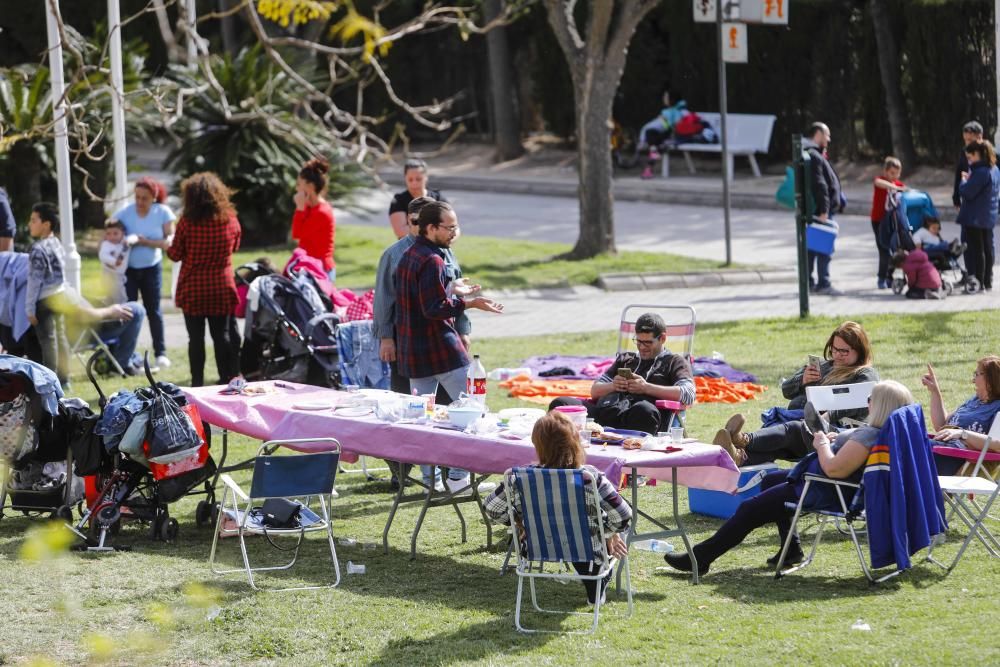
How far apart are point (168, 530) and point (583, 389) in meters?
4.66

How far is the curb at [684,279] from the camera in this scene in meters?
17.8

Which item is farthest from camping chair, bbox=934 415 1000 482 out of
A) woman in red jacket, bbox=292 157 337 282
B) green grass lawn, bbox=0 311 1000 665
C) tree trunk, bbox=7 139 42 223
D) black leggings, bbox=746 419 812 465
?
tree trunk, bbox=7 139 42 223

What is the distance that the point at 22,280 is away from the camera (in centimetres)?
1166

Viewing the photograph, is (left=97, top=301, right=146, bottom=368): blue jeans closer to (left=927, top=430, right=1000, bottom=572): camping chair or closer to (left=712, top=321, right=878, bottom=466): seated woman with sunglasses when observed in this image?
(left=712, top=321, right=878, bottom=466): seated woman with sunglasses

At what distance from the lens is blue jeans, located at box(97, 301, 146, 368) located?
12.6 metres

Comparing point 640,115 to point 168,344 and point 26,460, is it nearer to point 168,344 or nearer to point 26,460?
point 168,344

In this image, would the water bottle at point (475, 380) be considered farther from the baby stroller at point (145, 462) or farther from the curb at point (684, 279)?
the curb at point (684, 279)

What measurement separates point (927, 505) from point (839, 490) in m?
0.43

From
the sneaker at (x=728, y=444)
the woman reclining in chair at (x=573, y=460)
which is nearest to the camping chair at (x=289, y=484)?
the woman reclining in chair at (x=573, y=460)

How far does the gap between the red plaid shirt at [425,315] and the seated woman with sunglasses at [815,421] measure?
1.63 m

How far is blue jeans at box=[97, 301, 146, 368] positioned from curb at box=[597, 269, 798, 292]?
6.65m

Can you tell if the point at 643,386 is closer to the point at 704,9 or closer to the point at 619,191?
the point at 704,9

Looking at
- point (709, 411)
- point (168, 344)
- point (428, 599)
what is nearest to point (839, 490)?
point (428, 599)

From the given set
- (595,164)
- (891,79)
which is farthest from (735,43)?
(891,79)
